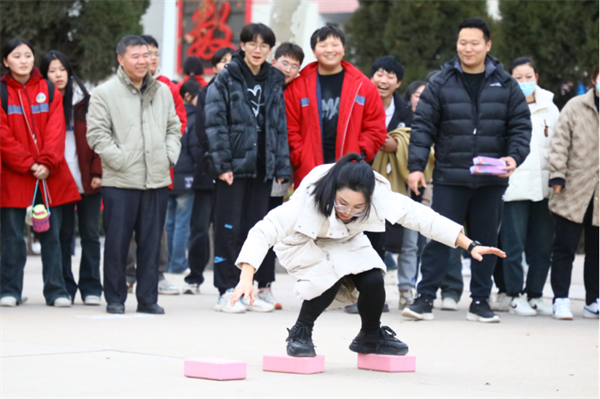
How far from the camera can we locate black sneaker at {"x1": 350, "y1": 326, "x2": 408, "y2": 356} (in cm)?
447

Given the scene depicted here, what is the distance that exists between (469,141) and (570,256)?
148 centimetres

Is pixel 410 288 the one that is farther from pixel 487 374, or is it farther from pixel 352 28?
pixel 352 28

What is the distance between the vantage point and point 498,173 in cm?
621

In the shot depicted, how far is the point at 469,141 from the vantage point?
6391mm

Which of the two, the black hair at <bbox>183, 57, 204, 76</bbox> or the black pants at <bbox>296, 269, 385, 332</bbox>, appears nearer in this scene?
the black pants at <bbox>296, 269, 385, 332</bbox>

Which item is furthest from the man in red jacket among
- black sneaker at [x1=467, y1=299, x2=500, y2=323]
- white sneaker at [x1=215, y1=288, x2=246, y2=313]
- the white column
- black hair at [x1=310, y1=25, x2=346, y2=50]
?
the white column

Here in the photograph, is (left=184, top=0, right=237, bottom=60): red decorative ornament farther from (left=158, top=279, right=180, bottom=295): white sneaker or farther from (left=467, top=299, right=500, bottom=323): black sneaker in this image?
(left=467, top=299, right=500, bottom=323): black sneaker

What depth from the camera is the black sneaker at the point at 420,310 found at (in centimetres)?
641

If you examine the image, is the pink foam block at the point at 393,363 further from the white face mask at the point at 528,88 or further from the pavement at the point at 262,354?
the white face mask at the point at 528,88

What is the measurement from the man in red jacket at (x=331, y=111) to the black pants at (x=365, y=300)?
2.25 m

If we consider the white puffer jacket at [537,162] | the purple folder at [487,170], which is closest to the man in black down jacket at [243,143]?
the purple folder at [487,170]

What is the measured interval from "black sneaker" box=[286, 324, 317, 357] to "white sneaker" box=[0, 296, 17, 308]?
9.89 feet

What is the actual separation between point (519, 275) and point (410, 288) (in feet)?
3.00

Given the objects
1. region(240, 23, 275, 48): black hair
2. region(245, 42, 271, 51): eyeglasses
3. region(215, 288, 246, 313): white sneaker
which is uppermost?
region(240, 23, 275, 48): black hair
